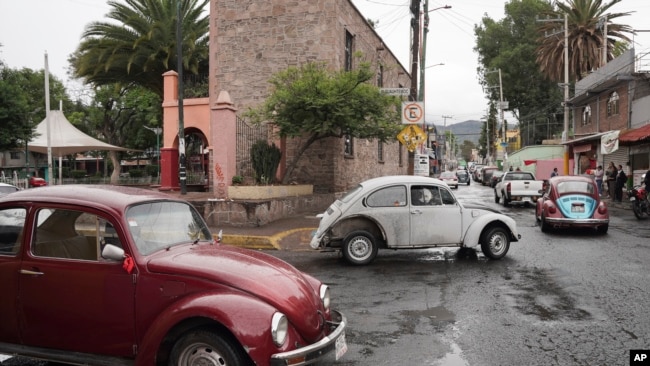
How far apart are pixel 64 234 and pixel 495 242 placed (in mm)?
7695

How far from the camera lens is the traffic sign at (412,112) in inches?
586

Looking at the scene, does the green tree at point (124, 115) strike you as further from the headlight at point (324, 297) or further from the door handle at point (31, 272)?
the headlight at point (324, 297)

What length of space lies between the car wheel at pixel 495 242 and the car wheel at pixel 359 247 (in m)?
2.19

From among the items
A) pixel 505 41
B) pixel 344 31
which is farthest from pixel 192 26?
pixel 505 41

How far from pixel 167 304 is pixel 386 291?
4133 mm

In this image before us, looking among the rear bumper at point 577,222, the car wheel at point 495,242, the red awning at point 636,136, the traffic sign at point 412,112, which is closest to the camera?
the car wheel at point 495,242

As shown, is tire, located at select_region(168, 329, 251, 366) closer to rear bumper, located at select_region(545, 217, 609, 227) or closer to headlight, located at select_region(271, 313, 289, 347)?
headlight, located at select_region(271, 313, 289, 347)

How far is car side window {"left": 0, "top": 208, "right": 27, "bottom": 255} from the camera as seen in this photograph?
14.1 ft

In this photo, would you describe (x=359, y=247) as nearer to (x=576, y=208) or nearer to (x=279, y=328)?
(x=279, y=328)

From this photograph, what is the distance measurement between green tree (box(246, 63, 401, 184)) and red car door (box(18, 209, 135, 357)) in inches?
424

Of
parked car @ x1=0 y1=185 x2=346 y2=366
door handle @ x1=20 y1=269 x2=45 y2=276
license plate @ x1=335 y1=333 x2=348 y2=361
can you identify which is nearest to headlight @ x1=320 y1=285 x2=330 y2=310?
parked car @ x1=0 y1=185 x2=346 y2=366

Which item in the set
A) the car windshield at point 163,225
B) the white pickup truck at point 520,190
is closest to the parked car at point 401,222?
the car windshield at point 163,225

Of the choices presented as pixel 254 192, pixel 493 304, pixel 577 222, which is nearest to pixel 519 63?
pixel 577 222

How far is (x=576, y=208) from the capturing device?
12.9 m
